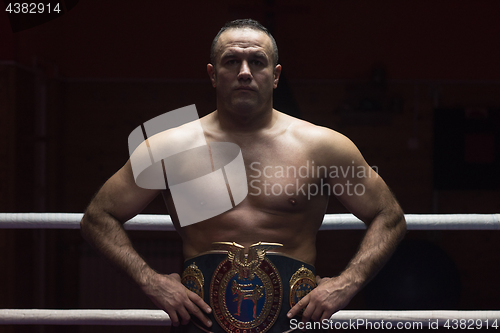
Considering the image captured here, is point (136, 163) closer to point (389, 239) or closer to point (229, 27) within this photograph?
point (229, 27)

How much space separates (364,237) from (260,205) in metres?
0.32

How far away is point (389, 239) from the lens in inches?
50.9

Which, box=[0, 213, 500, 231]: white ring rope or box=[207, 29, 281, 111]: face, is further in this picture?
box=[0, 213, 500, 231]: white ring rope

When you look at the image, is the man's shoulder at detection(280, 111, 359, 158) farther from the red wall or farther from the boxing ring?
the red wall

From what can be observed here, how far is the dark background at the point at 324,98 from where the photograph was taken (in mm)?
4582

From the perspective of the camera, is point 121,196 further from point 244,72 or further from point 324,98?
point 324,98

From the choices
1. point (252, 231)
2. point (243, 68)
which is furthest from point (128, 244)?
point (243, 68)

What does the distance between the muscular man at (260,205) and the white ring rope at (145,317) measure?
0.87 feet

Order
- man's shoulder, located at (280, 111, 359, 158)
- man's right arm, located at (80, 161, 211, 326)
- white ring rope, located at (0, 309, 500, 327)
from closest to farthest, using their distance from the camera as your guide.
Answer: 1. man's right arm, located at (80, 161, 211, 326)
2. man's shoulder, located at (280, 111, 359, 158)
3. white ring rope, located at (0, 309, 500, 327)

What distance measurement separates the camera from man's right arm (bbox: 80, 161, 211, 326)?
1206 mm

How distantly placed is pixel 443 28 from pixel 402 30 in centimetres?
42

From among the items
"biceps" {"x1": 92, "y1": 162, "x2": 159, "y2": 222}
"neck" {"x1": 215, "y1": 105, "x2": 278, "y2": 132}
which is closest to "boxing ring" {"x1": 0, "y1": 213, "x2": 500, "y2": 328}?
"biceps" {"x1": 92, "y1": 162, "x2": 159, "y2": 222}

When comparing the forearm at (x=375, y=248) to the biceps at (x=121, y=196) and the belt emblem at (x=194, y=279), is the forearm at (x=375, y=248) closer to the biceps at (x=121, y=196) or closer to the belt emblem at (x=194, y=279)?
the belt emblem at (x=194, y=279)

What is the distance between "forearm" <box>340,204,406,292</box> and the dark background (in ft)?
10.6
